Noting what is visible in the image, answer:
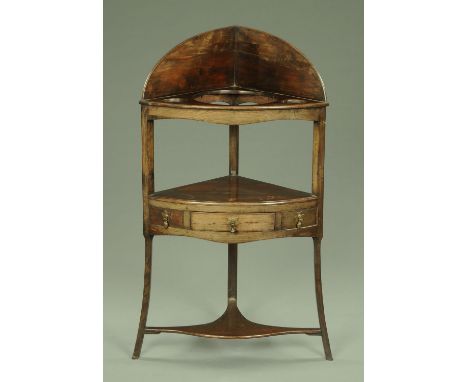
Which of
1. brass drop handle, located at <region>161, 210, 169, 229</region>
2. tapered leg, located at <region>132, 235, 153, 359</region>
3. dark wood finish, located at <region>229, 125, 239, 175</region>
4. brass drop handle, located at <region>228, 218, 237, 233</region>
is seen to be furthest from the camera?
dark wood finish, located at <region>229, 125, 239, 175</region>

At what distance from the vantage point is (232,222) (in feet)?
10.6

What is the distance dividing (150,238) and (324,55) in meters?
1.89

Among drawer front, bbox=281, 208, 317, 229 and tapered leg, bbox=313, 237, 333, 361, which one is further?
tapered leg, bbox=313, 237, 333, 361

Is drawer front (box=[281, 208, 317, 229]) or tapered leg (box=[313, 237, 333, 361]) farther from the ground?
drawer front (box=[281, 208, 317, 229])

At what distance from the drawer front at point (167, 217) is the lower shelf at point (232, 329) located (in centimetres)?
46

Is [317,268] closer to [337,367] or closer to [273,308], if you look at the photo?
[337,367]

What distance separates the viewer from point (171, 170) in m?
4.77

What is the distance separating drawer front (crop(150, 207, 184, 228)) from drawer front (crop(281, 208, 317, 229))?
1.25ft

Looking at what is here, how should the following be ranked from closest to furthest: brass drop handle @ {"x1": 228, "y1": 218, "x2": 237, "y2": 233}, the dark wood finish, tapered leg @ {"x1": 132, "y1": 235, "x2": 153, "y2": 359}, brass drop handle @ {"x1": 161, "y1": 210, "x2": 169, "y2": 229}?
brass drop handle @ {"x1": 228, "y1": 218, "x2": 237, "y2": 233}
brass drop handle @ {"x1": 161, "y1": 210, "x2": 169, "y2": 229}
tapered leg @ {"x1": 132, "y1": 235, "x2": 153, "y2": 359}
the dark wood finish

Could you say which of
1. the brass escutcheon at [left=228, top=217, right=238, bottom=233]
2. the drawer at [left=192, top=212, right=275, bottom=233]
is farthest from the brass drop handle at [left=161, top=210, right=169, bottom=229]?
the brass escutcheon at [left=228, top=217, right=238, bottom=233]

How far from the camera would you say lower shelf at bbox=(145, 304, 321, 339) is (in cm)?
353

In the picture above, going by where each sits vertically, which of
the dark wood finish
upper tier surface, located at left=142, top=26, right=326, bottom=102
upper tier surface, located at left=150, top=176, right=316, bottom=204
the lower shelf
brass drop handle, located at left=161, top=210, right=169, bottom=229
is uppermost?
upper tier surface, located at left=142, top=26, right=326, bottom=102

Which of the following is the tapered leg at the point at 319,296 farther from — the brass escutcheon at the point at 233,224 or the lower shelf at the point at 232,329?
the brass escutcheon at the point at 233,224

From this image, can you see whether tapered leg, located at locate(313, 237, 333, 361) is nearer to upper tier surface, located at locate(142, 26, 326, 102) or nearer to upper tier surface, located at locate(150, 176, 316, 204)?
upper tier surface, located at locate(150, 176, 316, 204)
